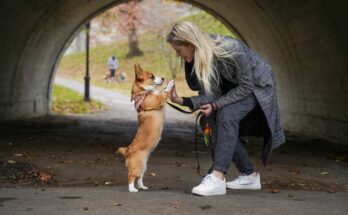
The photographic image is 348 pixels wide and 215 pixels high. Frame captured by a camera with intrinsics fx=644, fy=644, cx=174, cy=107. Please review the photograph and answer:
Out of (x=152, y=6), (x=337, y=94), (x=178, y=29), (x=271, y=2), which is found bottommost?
(x=337, y=94)

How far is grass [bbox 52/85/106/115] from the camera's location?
2284 cm

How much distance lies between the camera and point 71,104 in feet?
82.4

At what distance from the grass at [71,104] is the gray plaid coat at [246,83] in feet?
52.6

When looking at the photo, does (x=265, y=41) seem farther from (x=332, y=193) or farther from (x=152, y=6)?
(x=152, y=6)

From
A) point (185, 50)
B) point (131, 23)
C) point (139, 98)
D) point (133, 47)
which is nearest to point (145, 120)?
point (139, 98)

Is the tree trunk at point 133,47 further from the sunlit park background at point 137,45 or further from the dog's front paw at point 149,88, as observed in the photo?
the dog's front paw at point 149,88

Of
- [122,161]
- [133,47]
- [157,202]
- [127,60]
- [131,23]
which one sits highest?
[131,23]

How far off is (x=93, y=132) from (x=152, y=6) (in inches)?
1522

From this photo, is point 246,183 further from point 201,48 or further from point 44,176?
point 44,176

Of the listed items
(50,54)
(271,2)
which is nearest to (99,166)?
(271,2)

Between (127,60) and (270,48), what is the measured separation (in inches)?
1346

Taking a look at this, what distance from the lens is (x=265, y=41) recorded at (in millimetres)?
16734

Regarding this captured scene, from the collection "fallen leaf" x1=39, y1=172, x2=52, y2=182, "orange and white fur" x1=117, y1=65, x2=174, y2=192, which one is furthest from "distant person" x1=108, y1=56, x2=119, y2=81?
"orange and white fur" x1=117, y1=65, x2=174, y2=192

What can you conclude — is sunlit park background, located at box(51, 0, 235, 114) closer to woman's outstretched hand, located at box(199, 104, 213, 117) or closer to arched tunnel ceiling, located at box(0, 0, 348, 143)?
arched tunnel ceiling, located at box(0, 0, 348, 143)
